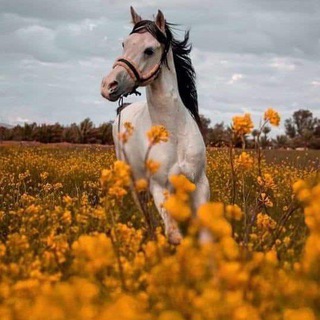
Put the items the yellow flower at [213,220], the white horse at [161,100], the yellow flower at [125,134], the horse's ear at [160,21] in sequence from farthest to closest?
the horse's ear at [160,21], the white horse at [161,100], the yellow flower at [125,134], the yellow flower at [213,220]

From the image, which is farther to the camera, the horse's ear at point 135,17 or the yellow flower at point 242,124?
the horse's ear at point 135,17

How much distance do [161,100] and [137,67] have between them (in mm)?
370

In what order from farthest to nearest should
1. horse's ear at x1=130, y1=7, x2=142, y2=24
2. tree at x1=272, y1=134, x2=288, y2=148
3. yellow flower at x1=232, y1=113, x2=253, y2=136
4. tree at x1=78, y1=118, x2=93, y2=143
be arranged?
tree at x1=272, y1=134, x2=288, y2=148, tree at x1=78, y1=118, x2=93, y2=143, horse's ear at x1=130, y1=7, x2=142, y2=24, yellow flower at x1=232, y1=113, x2=253, y2=136

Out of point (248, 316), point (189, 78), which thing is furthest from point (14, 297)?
point (189, 78)

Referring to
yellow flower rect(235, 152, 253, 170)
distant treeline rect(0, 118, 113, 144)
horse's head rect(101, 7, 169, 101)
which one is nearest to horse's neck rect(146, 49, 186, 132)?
horse's head rect(101, 7, 169, 101)

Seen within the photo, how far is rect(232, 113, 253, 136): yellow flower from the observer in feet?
12.7

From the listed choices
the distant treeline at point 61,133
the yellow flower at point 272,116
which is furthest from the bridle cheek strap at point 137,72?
the distant treeline at point 61,133

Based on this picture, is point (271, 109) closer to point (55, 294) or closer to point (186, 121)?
point (186, 121)

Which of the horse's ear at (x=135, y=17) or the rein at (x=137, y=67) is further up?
the horse's ear at (x=135, y=17)

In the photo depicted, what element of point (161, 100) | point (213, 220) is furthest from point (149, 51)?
point (213, 220)

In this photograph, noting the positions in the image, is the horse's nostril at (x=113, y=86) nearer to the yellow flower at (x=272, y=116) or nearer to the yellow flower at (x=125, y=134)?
the yellow flower at (x=272, y=116)

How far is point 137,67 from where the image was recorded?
538cm

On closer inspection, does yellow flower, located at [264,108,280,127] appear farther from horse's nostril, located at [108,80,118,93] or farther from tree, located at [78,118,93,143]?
tree, located at [78,118,93,143]

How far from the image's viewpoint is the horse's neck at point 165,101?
555 cm
